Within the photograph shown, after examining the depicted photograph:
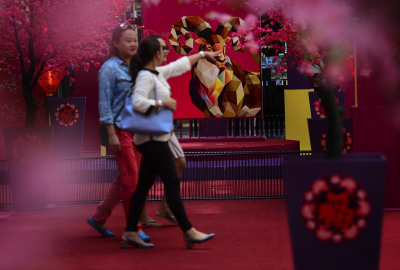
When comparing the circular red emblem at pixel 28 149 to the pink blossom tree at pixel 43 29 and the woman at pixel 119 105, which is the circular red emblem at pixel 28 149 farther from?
the woman at pixel 119 105

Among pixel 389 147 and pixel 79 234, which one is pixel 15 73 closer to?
pixel 79 234

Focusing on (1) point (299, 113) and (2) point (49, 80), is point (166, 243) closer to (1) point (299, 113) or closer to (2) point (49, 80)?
(2) point (49, 80)

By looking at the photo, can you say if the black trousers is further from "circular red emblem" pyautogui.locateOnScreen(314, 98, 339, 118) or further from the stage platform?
the stage platform

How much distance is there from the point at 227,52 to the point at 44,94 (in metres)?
3.35

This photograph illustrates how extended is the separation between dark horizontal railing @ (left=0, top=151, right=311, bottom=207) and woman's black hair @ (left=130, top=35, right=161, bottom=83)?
2525mm

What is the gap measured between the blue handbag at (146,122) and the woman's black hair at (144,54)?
→ 0.35 m

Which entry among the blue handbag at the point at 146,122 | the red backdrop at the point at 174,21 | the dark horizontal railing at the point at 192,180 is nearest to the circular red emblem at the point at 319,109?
the dark horizontal railing at the point at 192,180

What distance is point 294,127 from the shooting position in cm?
1193

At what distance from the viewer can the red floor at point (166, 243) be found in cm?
408

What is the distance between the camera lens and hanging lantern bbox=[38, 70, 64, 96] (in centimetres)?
1074

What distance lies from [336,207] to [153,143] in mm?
1631

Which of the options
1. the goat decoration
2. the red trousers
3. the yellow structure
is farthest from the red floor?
the yellow structure

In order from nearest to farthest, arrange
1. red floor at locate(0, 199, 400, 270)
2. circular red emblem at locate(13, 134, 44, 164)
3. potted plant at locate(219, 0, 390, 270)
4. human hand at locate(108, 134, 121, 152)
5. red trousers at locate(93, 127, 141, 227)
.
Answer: potted plant at locate(219, 0, 390, 270)
red floor at locate(0, 199, 400, 270)
human hand at locate(108, 134, 121, 152)
red trousers at locate(93, 127, 141, 227)
circular red emblem at locate(13, 134, 44, 164)

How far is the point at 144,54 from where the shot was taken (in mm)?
4406
